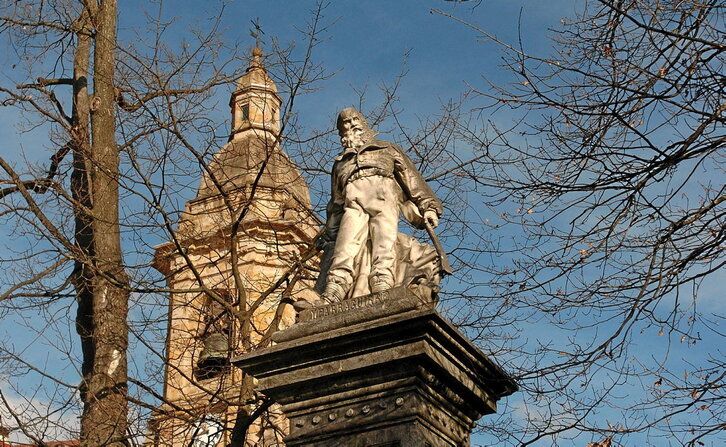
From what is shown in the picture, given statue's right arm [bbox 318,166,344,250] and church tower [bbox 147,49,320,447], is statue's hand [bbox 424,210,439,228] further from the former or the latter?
church tower [bbox 147,49,320,447]

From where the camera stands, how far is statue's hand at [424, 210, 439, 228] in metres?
8.23

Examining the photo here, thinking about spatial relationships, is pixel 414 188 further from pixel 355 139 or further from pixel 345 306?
pixel 345 306

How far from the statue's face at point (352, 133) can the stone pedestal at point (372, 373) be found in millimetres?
1590

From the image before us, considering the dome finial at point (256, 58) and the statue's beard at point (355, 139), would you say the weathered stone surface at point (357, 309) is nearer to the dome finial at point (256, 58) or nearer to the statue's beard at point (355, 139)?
the statue's beard at point (355, 139)

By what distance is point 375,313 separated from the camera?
7.15 m

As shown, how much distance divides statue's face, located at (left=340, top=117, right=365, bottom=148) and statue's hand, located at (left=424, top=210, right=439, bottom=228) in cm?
77

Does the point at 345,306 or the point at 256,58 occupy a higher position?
the point at 256,58

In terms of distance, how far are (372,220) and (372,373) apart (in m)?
1.42

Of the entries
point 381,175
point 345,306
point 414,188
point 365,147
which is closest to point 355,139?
point 365,147

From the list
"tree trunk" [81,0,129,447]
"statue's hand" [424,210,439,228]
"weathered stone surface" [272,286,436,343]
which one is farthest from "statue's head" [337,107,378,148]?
"tree trunk" [81,0,129,447]

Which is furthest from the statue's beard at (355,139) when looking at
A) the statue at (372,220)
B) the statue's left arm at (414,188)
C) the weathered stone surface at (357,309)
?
the weathered stone surface at (357,309)

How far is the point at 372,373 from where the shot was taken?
709 centimetres

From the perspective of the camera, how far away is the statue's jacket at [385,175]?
8.28 metres

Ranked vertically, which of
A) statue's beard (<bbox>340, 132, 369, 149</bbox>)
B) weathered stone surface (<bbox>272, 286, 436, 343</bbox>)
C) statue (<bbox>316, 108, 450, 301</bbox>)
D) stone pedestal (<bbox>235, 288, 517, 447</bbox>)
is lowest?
stone pedestal (<bbox>235, 288, 517, 447</bbox>)
